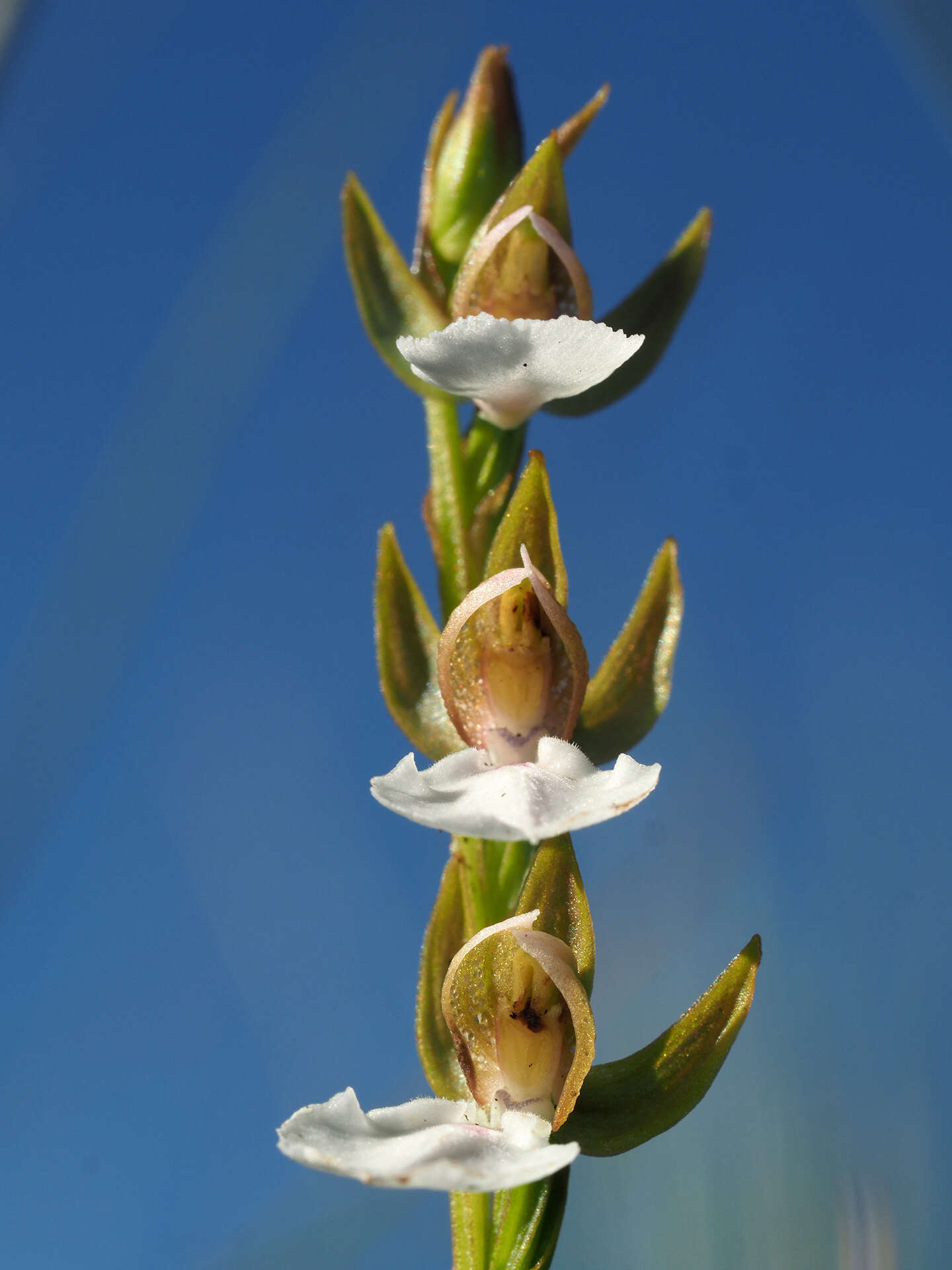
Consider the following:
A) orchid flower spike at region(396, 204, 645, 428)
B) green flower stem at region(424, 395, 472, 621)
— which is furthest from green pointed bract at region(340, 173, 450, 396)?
orchid flower spike at region(396, 204, 645, 428)

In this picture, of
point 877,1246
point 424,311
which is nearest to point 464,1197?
point 424,311

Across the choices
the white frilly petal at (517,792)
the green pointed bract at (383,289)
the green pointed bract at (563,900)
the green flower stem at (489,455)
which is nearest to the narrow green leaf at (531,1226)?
the green pointed bract at (563,900)

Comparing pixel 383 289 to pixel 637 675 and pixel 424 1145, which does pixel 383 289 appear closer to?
pixel 637 675

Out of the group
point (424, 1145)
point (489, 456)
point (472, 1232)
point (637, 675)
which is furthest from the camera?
point (489, 456)

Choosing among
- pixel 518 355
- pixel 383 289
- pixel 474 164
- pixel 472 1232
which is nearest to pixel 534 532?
pixel 518 355

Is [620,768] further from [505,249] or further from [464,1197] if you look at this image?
[505,249]

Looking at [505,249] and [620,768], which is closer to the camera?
[620,768]
